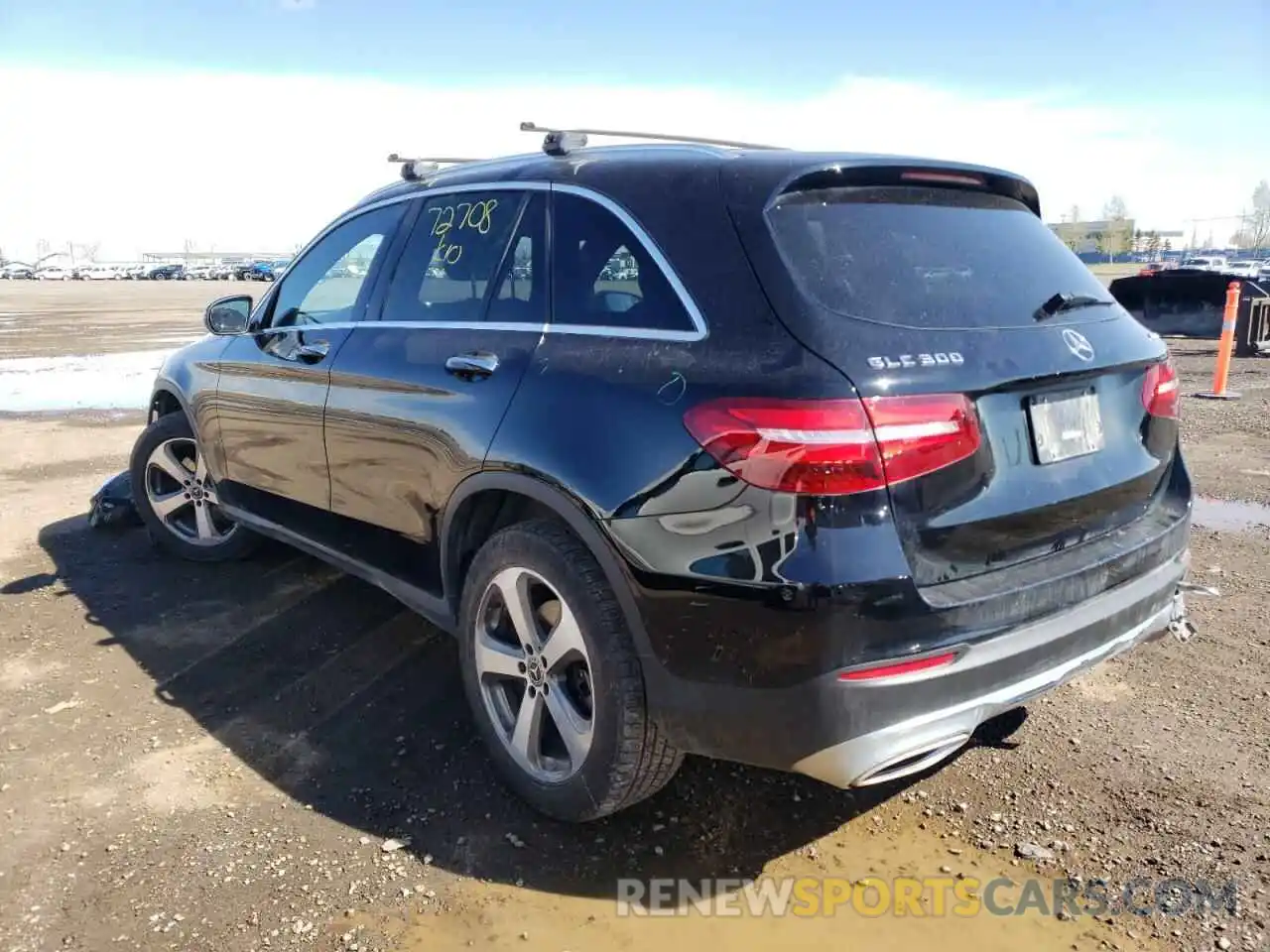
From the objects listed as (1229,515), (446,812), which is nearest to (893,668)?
(446,812)

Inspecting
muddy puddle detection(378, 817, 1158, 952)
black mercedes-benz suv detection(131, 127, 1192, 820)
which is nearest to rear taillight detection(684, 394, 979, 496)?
black mercedes-benz suv detection(131, 127, 1192, 820)

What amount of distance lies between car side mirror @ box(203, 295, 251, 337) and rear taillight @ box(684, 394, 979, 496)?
10.5 ft

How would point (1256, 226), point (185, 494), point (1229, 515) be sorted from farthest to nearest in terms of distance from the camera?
point (1256, 226) < point (1229, 515) < point (185, 494)

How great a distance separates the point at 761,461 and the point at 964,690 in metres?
0.75

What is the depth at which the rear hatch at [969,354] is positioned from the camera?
2.26 metres

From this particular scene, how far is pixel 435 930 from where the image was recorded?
249 cm

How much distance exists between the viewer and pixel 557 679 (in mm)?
2803

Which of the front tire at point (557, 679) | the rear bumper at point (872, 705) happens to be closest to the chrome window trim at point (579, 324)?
the front tire at point (557, 679)

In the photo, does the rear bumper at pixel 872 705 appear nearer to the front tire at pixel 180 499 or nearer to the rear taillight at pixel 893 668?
the rear taillight at pixel 893 668

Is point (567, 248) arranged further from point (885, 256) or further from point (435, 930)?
point (435, 930)

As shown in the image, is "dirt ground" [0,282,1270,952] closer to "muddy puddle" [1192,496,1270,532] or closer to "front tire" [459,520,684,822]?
"front tire" [459,520,684,822]

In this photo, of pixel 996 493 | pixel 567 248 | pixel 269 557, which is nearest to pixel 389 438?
pixel 567 248

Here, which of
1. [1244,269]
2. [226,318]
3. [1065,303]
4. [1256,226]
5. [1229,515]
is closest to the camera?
[1065,303]

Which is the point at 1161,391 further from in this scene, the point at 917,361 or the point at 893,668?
the point at 893,668
